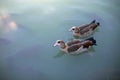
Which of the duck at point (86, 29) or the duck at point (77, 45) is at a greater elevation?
the duck at point (86, 29)

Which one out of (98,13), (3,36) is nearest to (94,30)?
(98,13)

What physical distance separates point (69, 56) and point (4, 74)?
0.57 m

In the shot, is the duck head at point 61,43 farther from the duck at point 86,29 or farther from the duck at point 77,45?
the duck at point 86,29

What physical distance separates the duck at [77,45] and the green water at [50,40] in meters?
0.03

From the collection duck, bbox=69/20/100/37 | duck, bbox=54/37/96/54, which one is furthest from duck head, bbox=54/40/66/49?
duck, bbox=69/20/100/37

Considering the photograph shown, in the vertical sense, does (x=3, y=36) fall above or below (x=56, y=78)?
above

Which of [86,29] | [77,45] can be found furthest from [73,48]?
[86,29]

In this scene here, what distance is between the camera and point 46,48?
2863 millimetres

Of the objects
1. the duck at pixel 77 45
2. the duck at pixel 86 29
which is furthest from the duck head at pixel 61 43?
the duck at pixel 86 29

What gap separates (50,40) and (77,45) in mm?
230

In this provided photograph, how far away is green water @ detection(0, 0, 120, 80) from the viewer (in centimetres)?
287

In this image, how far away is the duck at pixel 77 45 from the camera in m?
2.85

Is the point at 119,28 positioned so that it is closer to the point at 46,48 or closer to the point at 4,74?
the point at 46,48

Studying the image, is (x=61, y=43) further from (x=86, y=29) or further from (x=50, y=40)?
(x=86, y=29)
